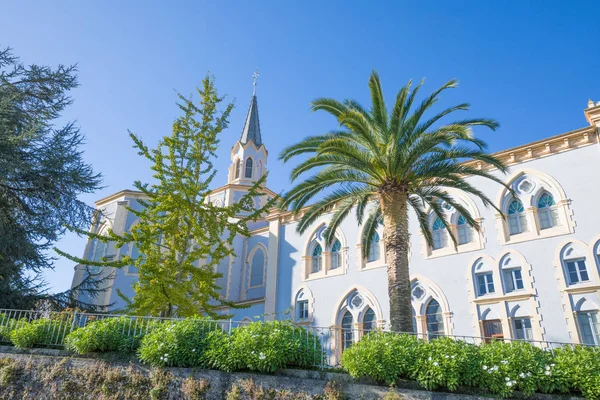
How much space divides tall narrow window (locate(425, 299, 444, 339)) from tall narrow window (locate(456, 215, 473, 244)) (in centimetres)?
294

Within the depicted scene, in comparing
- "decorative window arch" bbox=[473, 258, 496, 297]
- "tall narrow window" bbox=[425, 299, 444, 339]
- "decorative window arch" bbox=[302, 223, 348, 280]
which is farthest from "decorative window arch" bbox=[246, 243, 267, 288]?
"decorative window arch" bbox=[473, 258, 496, 297]

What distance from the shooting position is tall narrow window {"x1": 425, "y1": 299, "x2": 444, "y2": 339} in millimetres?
20094

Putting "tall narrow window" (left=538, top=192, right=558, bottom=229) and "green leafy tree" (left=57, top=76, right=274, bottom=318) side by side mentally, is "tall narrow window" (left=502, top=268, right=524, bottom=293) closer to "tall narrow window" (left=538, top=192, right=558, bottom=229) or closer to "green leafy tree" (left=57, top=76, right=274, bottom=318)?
"tall narrow window" (left=538, top=192, right=558, bottom=229)

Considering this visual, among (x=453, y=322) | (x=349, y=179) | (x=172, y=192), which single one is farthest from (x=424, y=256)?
(x=172, y=192)

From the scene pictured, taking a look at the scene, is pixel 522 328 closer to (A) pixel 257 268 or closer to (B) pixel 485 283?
(B) pixel 485 283

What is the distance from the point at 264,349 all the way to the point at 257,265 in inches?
773

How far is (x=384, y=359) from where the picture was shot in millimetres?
9070

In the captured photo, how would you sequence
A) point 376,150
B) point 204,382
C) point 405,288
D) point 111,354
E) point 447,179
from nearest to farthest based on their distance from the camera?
point 204,382 < point 111,354 < point 405,288 < point 376,150 < point 447,179

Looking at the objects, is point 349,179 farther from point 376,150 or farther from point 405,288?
point 405,288

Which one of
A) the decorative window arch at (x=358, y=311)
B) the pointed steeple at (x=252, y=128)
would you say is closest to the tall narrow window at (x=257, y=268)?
the decorative window arch at (x=358, y=311)

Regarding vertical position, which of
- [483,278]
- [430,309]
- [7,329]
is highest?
[483,278]

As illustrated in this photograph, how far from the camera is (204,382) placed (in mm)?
9578

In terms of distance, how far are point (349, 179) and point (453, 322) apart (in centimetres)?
926

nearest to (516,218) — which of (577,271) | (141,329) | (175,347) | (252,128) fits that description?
(577,271)
